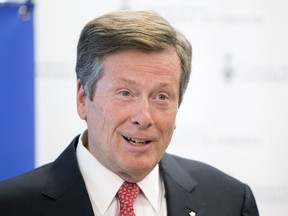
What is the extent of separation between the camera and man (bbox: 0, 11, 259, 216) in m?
2.06

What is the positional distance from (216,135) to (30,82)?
154 centimetres

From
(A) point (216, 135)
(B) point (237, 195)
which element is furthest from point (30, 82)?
(A) point (216, 135)

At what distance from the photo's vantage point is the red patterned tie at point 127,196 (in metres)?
2.13

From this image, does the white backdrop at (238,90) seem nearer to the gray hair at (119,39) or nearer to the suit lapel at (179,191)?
the suit lapel at (179,191)

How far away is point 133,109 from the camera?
6.75ft

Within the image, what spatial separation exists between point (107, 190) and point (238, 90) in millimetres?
1863

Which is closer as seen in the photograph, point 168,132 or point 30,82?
point 168,132

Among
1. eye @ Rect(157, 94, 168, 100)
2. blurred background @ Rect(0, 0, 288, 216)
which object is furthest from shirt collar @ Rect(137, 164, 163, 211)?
blurred background @ Rect(0, 0, 288, 216)

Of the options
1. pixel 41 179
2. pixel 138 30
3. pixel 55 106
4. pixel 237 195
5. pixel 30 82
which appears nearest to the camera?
pixel 138 30

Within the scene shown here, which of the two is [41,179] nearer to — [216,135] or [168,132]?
[168,132]

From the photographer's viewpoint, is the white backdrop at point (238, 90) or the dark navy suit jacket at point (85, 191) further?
the white backdrop at point (238, 90)

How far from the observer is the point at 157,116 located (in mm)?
2094

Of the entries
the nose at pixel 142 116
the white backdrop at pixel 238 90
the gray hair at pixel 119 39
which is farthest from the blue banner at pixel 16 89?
the white backdrop at pixel 238 90

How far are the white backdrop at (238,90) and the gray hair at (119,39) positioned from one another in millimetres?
1486
